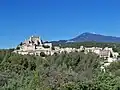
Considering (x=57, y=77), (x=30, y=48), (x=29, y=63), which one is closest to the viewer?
(x=57, y=77)

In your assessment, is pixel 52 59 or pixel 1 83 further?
pixel 52 59

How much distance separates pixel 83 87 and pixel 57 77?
8.62ft

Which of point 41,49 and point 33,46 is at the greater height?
point 33,46

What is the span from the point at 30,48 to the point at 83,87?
168 feet

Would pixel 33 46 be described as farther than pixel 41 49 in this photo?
Yes

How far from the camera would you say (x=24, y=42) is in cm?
6794

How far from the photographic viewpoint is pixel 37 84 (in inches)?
486

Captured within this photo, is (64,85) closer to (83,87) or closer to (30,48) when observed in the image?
(83,87)

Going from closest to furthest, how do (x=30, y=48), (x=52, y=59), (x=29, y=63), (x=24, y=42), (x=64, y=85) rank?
(x=64, y=85)
(x=29, y=63)
(x=52, y=59)
(x=30, y=48)
(x=24, y=42)

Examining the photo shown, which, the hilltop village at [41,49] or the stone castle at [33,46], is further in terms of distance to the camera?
the stone castle at [33,46]

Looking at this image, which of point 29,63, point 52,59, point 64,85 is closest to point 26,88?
point 64,85

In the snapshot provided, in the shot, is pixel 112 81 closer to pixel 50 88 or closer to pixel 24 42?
pixel 50 88

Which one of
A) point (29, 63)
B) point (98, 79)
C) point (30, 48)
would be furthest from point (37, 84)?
point (30, 48)

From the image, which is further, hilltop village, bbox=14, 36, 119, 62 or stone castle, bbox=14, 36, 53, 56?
stone castle, bbox=14, 36, 53, 56
